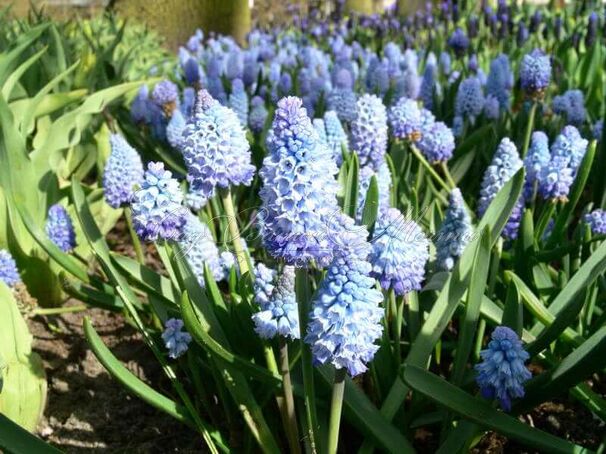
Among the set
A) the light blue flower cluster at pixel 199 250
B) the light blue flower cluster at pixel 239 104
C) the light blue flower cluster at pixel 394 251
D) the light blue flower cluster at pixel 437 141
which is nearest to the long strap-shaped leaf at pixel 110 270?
the light blue flower cluster at pixel 199 250

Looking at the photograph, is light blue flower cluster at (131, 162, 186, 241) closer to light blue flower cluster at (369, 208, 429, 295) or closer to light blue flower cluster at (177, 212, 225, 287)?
light blue flower cluster at (177, 212, 225, 287)

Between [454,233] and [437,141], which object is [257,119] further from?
[454,233]

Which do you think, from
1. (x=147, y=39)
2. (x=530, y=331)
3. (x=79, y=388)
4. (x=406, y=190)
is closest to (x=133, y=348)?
(x=79, y=388)

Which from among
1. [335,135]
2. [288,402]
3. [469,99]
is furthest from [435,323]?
[469,99]

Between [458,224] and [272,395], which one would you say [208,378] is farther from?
[458,224]

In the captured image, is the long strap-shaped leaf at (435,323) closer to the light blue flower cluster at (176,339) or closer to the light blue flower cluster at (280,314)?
the light blue flower cluster at (280,314)
